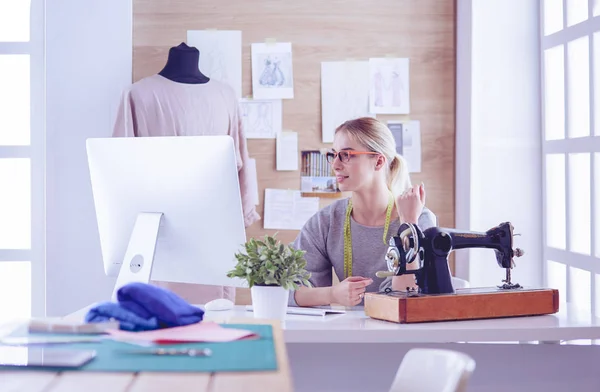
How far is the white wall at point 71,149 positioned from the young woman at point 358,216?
1.27 meters

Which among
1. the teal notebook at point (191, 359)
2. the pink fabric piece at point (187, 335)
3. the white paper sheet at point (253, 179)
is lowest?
the teal notebook at point (191, 359)

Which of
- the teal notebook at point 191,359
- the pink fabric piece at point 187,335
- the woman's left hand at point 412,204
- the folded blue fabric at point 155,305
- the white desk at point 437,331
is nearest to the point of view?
the teal notebook at point 191,359

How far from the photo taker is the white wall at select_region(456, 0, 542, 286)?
11.2 feet

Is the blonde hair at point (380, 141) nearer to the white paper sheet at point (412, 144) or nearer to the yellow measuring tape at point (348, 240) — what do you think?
the yellow measuring tape at point (348, 240)

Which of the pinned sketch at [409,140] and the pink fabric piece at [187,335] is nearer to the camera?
the pink fabric piece at [187,335]

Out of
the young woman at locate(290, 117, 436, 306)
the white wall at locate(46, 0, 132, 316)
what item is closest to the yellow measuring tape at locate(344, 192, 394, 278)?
the young woman at locate(290, 117, 436, 306)

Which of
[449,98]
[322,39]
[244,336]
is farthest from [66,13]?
[244,336]

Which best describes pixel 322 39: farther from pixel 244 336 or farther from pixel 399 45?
pixel 244 336

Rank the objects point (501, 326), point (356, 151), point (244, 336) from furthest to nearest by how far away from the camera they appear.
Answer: point (356, 151)
point (501, 326)
point (244, 336)

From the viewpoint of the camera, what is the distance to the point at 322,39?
3.63 metres

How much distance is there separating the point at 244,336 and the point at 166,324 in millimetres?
171

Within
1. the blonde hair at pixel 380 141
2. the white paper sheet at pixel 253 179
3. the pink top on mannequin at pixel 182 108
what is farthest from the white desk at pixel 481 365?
the white paper sheet at pixel 253 179

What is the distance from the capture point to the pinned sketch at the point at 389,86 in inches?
143

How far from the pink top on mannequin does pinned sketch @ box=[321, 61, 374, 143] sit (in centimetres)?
46
